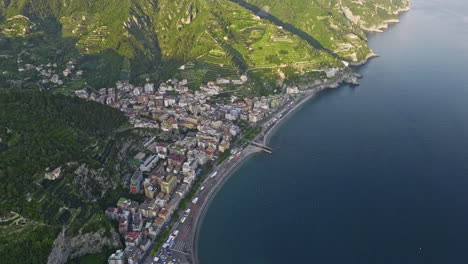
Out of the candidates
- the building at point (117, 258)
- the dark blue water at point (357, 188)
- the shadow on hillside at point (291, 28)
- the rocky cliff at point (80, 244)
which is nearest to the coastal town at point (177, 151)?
the building at point (117, 258)

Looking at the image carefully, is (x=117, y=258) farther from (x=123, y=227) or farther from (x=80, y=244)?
(x=123, y=227)

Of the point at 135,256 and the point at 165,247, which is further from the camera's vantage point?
the point at 165,247

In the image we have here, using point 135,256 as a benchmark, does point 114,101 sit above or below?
above

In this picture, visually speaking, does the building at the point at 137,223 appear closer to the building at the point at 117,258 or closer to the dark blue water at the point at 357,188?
the building at the point at 117,258

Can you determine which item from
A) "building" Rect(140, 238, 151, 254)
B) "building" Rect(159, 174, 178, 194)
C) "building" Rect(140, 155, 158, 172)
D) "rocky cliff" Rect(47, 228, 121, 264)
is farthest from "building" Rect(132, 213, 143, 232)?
"building" Rect(140, 155, 158, 172)

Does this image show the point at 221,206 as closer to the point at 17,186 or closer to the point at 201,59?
the point at 17,186

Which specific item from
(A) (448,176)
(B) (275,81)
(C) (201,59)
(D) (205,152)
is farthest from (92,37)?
(A) (448,176)

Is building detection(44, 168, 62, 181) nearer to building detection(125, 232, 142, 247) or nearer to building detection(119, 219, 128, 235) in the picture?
building detection(119, 219, 128, 235)
